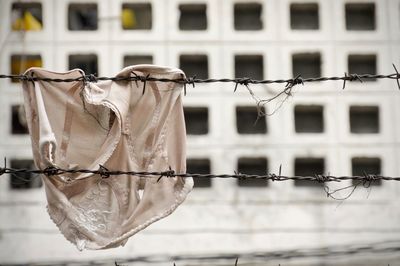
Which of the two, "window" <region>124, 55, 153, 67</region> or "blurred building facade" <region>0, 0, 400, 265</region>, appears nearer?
"blurred building facade" <region>0, 0, 400, 265</region>

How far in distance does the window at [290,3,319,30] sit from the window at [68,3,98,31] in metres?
1.33

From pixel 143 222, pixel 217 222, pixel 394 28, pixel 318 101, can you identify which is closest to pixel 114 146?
pixel 143 222

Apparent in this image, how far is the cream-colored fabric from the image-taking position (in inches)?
172

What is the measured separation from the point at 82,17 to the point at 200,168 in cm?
142

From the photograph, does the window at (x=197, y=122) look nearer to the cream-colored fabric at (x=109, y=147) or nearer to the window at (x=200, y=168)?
the window at (x=200, y=168)

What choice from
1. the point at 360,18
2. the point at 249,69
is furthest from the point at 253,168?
the point at 360,18

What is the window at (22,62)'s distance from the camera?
6.10 m

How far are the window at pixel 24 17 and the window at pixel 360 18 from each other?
207 cm

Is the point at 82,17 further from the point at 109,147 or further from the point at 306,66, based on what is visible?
the point at 109,147

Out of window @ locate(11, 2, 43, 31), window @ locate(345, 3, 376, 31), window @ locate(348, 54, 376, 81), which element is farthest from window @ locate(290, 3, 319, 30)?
window @ locate(11, 2, 43, 31)

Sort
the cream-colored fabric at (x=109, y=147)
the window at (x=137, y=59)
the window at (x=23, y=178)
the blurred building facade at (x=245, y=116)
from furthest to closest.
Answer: the window at (x=137, y=59), the window at (x=23, y=178), the blurred building facade at (x=245, y=116), the cream-colored fabric at (x=109, y=147)

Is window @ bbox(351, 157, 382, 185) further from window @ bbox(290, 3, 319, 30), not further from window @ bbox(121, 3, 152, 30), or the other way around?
window @ bbox(121, 3, 152, 30)

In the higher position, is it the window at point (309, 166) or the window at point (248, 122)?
the window at point (248, 122)

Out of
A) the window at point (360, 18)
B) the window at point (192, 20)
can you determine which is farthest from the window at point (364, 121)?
the window at point (192, 20)
